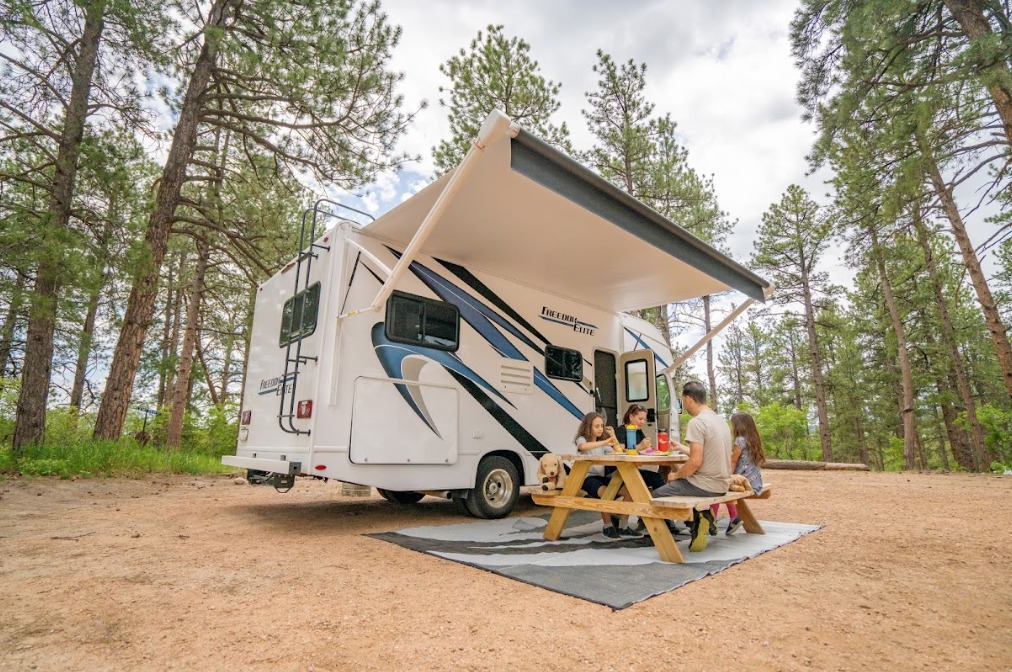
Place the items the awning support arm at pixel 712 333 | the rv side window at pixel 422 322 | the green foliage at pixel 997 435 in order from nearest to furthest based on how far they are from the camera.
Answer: the rv side window at pixel 422 322
the awning support arm at pixel 712 333
the green foliage at pixel 997 435

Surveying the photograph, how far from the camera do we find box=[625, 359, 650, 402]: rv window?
7.10m

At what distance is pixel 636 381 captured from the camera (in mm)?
7160

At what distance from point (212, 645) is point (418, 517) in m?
3.37

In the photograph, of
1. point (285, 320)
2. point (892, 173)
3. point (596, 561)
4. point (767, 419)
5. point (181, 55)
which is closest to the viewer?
point (596, 561)

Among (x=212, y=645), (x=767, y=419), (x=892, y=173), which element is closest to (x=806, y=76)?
(x=892, y=173)

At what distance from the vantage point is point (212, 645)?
7.22 feet

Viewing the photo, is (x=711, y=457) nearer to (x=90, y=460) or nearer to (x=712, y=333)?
(x=712, y=333)

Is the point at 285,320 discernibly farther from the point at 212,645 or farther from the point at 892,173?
the point at 892,173

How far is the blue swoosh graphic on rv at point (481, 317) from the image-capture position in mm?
5250

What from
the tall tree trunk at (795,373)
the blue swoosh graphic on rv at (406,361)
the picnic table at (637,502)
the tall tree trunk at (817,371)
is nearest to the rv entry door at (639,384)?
the picnic table at (637,502)

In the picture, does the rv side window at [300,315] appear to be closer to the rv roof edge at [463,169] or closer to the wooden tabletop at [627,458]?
the rv roof edge at [463,169]

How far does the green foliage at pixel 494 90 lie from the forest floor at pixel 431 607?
10689 mm

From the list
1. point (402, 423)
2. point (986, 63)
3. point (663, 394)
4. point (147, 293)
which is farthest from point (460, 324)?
point (986, 63)

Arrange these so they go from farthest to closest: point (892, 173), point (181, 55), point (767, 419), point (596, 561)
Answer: point (767, 419) < point (181, 55) < point (892, 173) < point (596, 561)
